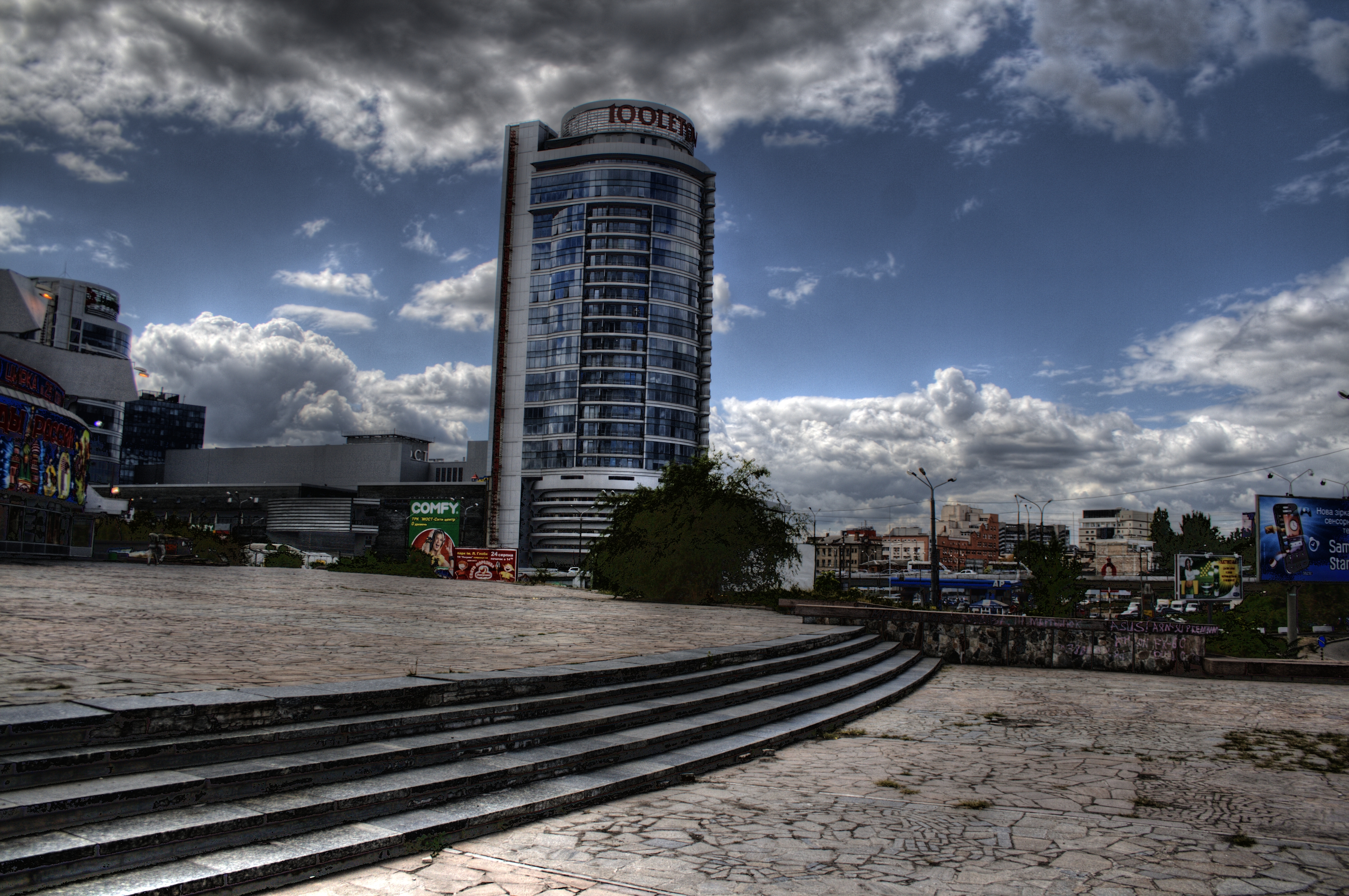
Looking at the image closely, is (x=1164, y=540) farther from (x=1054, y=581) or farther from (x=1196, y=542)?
(x=1054, y=581)

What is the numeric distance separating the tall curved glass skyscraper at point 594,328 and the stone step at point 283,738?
96.5 metres

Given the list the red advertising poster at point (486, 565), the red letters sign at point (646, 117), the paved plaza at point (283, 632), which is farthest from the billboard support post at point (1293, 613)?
the red letters sign at point (646, 117)

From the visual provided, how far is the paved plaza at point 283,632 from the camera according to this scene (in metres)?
5.66

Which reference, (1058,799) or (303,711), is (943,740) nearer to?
(1058,799)

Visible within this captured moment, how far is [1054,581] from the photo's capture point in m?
16.5

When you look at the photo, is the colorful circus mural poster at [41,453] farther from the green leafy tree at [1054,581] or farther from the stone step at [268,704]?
the green leafy tree at [1054,581]

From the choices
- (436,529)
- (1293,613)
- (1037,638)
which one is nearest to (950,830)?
(1037,638)

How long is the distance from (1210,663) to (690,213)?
102 m

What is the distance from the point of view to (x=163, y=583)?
19.0 meters

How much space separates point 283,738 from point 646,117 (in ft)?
378

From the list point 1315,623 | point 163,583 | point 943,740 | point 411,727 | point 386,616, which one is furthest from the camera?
point 1315,623

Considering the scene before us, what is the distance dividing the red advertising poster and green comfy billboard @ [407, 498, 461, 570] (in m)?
1.35

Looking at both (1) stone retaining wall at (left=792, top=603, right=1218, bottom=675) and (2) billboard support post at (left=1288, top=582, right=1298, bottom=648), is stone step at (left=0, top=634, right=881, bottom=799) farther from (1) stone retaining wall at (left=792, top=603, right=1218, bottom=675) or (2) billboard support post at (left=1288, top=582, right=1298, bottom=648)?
(2) billboard support post at (left=1288, top=582, right=1298, bottom=648)

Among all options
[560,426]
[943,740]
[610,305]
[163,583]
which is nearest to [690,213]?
[610,305]
